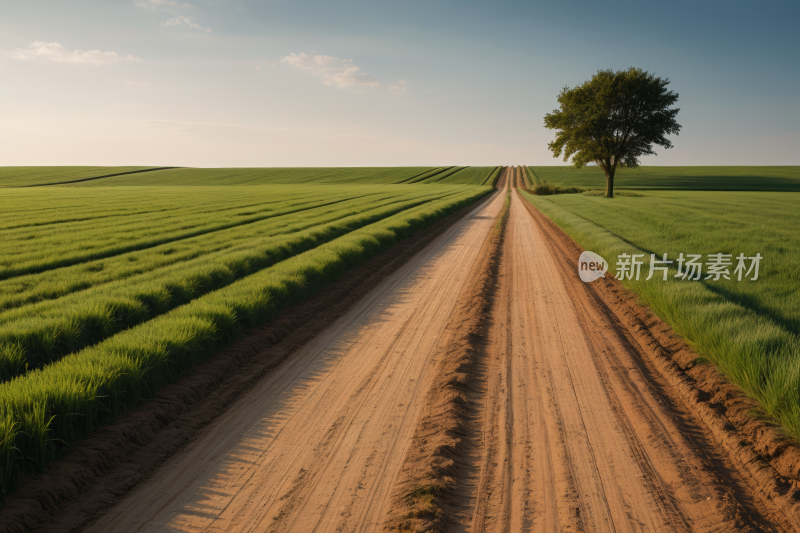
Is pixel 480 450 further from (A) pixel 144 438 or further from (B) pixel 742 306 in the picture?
(B) pixel 742 306

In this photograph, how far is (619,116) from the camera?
45.9 meters

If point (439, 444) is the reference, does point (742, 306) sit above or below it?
above

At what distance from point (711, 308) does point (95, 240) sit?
19156 mm

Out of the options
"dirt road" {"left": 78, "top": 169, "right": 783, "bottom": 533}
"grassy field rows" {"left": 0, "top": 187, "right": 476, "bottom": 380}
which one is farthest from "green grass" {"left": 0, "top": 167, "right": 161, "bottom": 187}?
"dirt road" {"left": 78, "top": 169, "right": 783, "bottom": 533}

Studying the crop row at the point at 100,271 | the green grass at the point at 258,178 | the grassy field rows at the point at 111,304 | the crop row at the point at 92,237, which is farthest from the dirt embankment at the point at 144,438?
the green grass at the point at 258,178

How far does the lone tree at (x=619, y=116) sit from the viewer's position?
4481 cm

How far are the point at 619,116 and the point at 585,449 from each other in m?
50.2

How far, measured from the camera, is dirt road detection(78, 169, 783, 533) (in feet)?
11.2

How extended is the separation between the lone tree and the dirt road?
1782 inches

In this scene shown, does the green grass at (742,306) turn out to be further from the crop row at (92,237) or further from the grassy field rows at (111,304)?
the crop row at (92,237)

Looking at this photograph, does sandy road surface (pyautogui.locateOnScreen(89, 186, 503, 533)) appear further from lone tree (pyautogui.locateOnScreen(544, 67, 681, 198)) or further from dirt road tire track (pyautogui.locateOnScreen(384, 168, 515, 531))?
lone tree (pyautogui.locateOnScreen(544, 67, 681, 198))

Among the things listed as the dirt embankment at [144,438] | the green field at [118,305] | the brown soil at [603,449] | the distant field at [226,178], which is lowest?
the dirt embankment at [144,438]

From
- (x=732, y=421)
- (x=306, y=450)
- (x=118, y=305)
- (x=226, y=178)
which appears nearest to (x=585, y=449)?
(x=732, y=421)

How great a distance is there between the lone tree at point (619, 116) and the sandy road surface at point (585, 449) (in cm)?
4518
